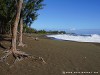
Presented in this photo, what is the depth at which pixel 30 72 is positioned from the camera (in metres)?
10.0

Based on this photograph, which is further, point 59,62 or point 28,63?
point 59,62

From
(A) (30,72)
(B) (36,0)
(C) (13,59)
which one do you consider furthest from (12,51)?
(B) (36,0)

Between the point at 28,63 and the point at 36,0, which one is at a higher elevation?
the point at 36,0

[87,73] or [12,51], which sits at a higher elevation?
[12,51]

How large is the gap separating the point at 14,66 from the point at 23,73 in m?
1.17

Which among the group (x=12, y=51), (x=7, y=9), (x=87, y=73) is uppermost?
(x=7, y=9)

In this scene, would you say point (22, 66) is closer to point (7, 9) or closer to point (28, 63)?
point (28, 63)

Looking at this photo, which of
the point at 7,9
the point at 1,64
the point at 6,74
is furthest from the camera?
the point at 7,9

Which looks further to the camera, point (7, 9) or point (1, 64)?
point (7, 9)

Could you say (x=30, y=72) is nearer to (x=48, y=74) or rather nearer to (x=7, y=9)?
(x=48, y=74)

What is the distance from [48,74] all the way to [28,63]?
6.67 feet

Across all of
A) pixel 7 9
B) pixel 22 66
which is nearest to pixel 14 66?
pixel 22 66

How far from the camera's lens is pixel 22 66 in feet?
35.6

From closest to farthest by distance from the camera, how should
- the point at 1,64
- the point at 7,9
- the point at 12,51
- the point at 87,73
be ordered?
the point at 87,73 < the point at 1,64 < the point at 12,51 < the point at 7,9
